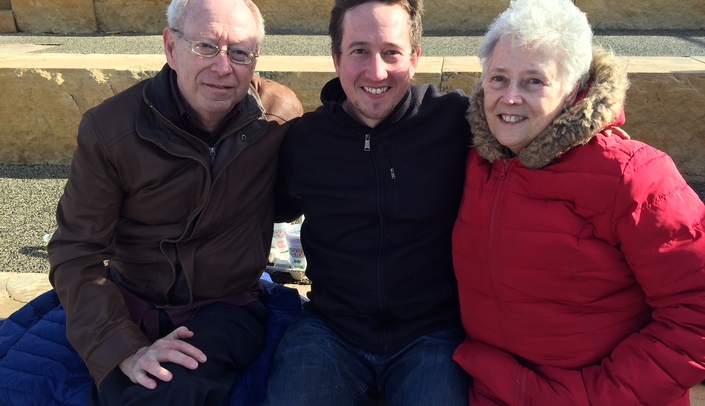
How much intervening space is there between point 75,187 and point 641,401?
1.99m

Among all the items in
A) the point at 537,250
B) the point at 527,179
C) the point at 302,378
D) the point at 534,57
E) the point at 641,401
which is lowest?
the point at 302,378

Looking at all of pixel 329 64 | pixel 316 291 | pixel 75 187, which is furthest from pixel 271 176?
pixel 329 64

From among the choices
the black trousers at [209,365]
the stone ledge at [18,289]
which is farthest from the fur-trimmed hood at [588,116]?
the stone ledge at [18,289]

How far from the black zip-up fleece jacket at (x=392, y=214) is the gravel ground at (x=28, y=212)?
1.62 meters

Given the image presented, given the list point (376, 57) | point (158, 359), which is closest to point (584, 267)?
point (376, 57)

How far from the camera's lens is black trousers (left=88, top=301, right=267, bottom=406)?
211 centimetres

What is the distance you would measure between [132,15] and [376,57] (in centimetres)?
726

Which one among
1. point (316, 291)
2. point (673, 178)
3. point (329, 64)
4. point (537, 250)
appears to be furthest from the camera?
point (329, 64)

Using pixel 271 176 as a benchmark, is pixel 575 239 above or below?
above

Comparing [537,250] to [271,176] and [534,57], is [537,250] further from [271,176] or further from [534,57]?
[271,176]

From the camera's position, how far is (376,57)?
2303 millimetres

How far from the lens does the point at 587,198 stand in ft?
6.22

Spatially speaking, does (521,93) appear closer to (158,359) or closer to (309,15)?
(158,359)

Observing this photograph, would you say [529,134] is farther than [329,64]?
No
